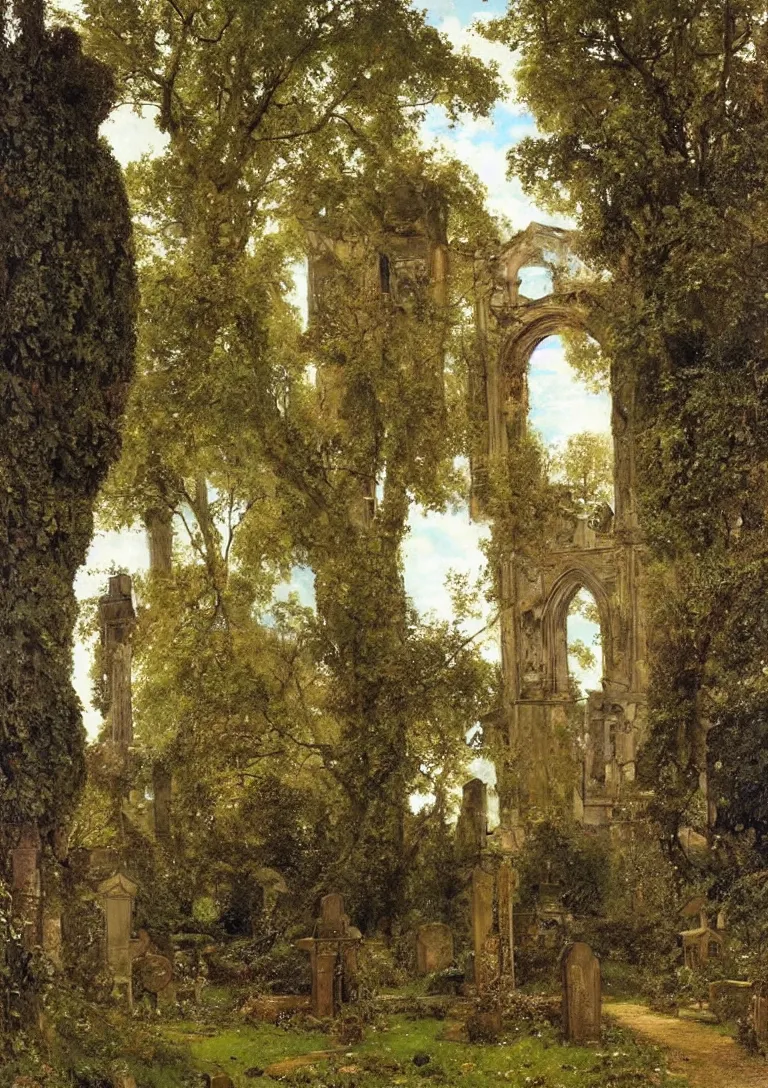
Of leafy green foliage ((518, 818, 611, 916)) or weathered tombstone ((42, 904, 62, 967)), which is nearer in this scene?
weathered tombstone ((42, 904, 62, 967))

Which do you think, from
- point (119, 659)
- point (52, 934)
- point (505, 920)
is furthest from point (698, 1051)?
point (119, 659)

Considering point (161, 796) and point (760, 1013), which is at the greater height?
point (161, 796)

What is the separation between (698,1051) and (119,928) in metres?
6.06

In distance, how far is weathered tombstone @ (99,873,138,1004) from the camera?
1532cm

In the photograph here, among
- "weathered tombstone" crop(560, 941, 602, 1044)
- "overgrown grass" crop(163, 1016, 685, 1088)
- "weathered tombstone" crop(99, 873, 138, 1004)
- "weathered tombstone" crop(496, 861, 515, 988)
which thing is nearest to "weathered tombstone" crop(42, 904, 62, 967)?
"overgrown grass" crop(163, 1016, 685, 1088)

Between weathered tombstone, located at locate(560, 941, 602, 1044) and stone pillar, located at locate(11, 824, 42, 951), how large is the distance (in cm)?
498

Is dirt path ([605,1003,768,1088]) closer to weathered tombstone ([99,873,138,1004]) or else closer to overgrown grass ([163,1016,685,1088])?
overgrown grass ([163,1016,685,1088])

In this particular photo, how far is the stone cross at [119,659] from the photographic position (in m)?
20.5

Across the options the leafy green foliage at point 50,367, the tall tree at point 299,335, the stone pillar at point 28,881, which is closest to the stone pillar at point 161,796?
the tall tree at point 299,335

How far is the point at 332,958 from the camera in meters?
15.7

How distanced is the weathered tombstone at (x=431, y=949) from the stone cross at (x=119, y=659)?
5434 millimetres

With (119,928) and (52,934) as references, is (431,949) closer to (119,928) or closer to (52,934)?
(119,928)

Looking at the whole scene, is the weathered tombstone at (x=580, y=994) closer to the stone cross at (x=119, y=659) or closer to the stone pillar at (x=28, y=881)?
the stone pillar at (x=28, y=881)

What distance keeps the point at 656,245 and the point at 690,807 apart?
717 centimetres
